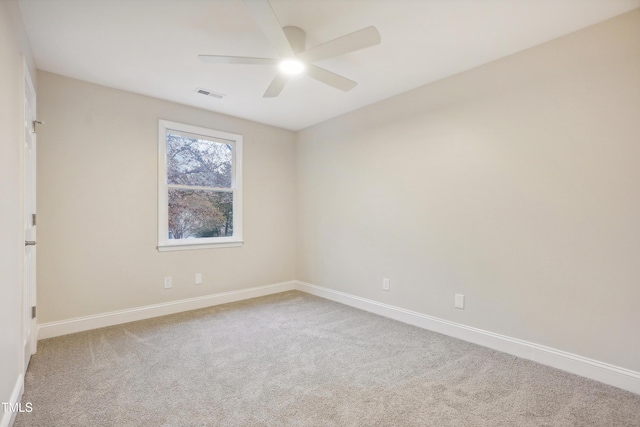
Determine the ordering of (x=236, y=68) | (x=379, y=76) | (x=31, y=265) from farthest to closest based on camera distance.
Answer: (x=379, y=76), (x=236, y=68), (x=31, y=265)

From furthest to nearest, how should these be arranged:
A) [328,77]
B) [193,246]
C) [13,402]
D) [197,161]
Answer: [197,161] → [193,246] → [328,77] → [13,402]

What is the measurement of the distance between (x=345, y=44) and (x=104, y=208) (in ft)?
9.28

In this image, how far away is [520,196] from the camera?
2520 millimetres

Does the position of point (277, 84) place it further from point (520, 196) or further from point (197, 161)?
point (520, 196)

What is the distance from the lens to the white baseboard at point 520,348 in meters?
2.07

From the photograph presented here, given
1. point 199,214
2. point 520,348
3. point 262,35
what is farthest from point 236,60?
point 520,348

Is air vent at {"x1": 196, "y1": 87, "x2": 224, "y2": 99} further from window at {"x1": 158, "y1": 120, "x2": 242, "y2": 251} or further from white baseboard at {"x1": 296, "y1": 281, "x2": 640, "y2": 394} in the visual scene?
white baseboard at {"x1": 296, "y1": 281, "x2": 640, "y2": 394}

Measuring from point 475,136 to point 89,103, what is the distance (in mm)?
3701

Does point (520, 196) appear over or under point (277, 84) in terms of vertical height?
under

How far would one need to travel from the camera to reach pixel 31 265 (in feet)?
8.28

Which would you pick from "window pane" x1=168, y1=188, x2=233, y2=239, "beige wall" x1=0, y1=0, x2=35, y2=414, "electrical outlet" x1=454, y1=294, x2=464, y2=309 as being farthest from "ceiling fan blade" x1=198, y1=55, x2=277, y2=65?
"electrical outlet" x1=454, y1=294, x2=464, y2=309

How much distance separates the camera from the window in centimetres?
360

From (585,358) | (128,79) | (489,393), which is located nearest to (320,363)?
(489,393)

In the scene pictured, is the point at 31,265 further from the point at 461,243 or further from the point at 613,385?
the point at 613,385
